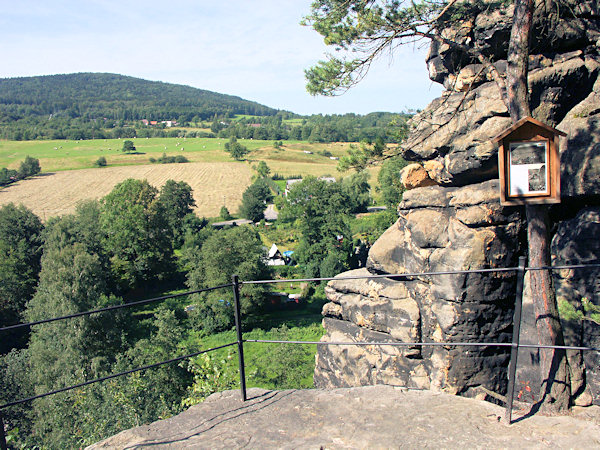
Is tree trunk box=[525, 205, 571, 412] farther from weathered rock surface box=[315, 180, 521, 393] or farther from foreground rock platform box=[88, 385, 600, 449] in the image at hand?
foreground rock platform box=[88, 385, 600, 449]

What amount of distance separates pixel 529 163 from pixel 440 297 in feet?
12.0

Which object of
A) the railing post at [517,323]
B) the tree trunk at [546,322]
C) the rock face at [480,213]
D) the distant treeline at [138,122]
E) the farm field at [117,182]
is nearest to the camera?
the railing post at [517,323]

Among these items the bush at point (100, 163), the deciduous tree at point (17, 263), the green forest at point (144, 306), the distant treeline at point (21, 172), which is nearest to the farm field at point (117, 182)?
the distant treeline at point (21, 172)

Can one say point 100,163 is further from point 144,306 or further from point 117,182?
point 144,306

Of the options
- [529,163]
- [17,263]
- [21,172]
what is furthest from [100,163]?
[529,163]

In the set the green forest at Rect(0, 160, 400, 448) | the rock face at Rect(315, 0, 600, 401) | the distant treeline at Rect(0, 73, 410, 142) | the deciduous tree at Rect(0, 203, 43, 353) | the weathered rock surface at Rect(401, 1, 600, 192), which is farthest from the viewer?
the distant treeline at Rect(0, 73, 410, 142)

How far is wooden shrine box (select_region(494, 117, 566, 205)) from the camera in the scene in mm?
5910

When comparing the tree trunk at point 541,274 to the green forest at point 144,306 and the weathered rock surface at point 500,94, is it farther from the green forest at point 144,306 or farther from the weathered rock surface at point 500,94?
the green forest at point 144,306

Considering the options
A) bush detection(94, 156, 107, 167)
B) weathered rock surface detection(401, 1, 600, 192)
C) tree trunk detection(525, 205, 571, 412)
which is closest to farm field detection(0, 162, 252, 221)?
bush detection(94, 156, 107, 167)

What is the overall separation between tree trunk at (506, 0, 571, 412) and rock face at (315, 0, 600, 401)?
62cm

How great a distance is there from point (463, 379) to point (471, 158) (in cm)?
416

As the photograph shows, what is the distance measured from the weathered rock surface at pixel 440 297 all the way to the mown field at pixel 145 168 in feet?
177

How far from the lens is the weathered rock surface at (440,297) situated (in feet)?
28.2

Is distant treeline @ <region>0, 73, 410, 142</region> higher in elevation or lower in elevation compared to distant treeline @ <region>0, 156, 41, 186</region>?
higher
